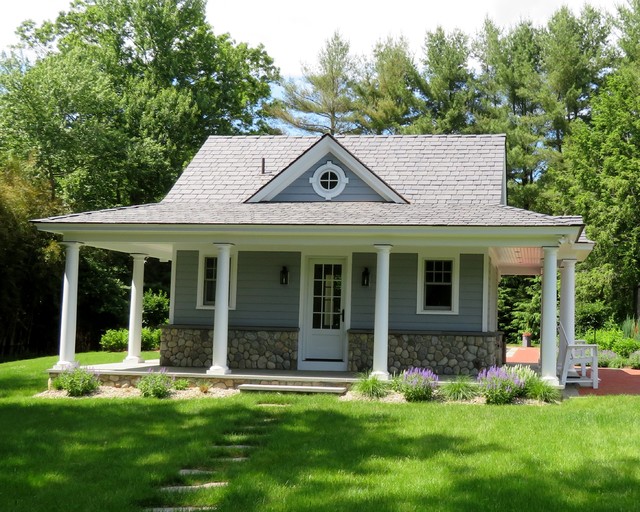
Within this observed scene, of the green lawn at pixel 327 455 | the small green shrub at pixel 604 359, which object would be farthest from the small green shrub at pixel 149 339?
the small green shrub at pixel 604 359

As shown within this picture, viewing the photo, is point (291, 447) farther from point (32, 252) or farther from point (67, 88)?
point (67, 88)

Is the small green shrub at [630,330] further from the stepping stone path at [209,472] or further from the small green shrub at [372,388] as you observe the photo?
the stepping stone path at [209,472]

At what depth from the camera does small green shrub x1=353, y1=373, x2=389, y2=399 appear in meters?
12.4

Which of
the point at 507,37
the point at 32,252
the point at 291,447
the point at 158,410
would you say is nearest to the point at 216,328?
the point at 158,410

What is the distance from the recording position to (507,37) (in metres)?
36.6

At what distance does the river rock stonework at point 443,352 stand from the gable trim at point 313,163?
2711 millimetres

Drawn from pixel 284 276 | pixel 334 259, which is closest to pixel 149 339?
pixel 284 276

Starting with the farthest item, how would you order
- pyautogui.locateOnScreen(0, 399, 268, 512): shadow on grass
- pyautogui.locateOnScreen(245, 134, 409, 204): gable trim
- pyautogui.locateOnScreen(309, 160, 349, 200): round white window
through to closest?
pyautogui.locateOnScreen(309, 160, 349, 200): round white window
pyautogui.locateOnScreen(245, 134, 409, 204): gable trim
pyautogui.locateOnScreen(0, 399, 268, 512): shadow on grass

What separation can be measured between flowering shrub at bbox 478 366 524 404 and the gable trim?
4458 millimetres

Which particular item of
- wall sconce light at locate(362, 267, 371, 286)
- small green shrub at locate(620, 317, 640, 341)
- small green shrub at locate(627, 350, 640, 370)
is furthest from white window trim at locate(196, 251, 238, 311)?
small green shrub at locate(620, 317, 640, 341)

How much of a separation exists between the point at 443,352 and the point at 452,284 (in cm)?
129

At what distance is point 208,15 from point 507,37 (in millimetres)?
13684

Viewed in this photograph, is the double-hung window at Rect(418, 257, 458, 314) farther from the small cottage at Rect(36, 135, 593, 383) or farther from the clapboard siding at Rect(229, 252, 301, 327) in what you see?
the clapboard siding at Rect(229, 252, 301, 327)

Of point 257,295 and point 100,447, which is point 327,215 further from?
point 100,447
